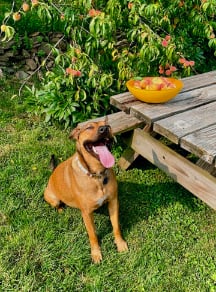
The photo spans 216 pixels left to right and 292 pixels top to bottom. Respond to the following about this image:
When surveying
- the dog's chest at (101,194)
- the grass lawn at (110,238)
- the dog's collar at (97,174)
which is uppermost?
the dog's collar at (97,174)

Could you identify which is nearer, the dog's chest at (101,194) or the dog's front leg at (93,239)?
the dog's chest at (101,194)

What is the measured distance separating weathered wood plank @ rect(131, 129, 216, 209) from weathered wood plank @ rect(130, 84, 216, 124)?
1.13 ft

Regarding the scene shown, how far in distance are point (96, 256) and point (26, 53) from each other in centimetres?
372

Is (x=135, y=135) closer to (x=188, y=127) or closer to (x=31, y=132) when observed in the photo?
(x=188, y=127)

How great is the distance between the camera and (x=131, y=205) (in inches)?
136

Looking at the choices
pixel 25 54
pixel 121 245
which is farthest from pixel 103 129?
pixel 25 54

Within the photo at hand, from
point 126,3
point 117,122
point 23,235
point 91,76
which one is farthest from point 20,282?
point 126,3

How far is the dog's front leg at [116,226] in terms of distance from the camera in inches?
117

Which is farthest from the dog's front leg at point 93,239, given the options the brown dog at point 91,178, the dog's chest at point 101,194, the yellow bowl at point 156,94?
the yellow bowl at point 156,94

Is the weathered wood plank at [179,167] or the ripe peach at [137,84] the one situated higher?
the ripe peach at [137,84]

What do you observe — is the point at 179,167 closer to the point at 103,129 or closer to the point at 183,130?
the point at 183,130

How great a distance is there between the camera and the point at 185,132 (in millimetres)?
2635

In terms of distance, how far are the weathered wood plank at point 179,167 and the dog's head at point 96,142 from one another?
0.65 m

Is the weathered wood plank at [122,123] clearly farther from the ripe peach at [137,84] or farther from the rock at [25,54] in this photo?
the rock at [25,54]
